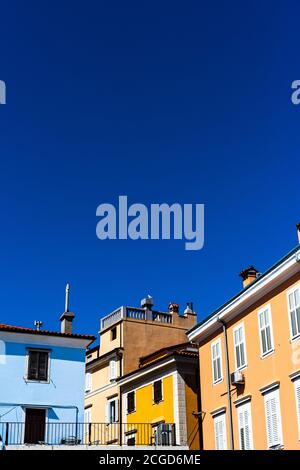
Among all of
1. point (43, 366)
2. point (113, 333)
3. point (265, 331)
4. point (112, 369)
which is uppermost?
point (113, 333)

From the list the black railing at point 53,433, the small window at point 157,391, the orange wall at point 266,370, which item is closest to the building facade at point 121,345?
the small window at point 157,391

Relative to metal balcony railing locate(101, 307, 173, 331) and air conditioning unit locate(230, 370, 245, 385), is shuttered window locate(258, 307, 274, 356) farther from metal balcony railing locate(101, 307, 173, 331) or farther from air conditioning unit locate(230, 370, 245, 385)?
metal balcony railing locate(101, 307, 173, 331)

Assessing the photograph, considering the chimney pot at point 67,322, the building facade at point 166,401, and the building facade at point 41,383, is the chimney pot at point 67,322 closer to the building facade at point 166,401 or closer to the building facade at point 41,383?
the building facade at point 41,383

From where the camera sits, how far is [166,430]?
107 ft

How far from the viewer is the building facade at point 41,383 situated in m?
33.2

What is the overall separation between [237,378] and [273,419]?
287 cm

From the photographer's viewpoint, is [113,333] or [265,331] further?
[113,333]

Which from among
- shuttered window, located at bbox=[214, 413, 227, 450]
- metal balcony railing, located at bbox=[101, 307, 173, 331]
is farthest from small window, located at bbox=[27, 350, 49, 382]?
metal balcony railing, located at bbox=[101, 307, 173, 331]

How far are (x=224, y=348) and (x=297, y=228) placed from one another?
257 inches

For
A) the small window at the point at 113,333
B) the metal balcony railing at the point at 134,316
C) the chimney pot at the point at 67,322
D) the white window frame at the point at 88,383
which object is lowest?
the white window frame at the point at 88,383

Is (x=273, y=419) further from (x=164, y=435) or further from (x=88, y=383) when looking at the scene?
(x=88, y=383)

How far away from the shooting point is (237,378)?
26.4 metres

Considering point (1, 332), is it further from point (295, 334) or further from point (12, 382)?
point (295, 334)

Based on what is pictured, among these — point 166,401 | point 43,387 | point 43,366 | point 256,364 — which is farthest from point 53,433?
point 256,364
